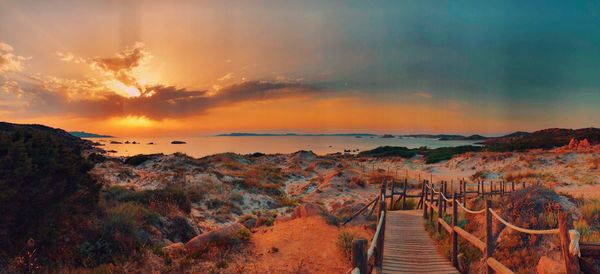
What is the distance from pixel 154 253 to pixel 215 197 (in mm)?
12891

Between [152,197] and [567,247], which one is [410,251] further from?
[152,197]

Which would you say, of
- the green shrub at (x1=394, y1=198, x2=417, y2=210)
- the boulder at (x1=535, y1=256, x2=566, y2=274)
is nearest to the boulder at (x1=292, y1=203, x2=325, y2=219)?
the green shrub at (x1=394, y1=198, x2=417, y2=210)

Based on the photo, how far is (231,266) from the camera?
9.98m

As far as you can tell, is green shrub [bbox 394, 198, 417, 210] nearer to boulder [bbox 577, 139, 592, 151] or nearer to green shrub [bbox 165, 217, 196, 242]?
green shrub [bbox 165, 217, 196, 242]

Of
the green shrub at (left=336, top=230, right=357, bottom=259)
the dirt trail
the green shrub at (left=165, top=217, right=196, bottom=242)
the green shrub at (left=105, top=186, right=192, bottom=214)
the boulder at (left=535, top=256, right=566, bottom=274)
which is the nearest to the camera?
the boulder at (left=535, top=256, right=566, bottom=274)

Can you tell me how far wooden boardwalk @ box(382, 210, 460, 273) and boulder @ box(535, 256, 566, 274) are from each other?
1879 millimetres

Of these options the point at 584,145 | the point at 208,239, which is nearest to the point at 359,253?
the point at 208,239

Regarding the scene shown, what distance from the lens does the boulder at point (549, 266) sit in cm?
673

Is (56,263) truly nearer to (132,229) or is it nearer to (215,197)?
(132,229)

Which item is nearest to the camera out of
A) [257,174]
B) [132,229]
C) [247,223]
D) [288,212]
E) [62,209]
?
[62,209]

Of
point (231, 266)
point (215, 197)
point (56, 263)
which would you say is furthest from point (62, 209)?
point (215, 197)

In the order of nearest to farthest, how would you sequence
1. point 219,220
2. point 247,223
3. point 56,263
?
point 56,263 < point 247,223 < point 219,220

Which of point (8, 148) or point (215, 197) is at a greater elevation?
point (8, 148)

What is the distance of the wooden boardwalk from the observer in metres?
8.72
